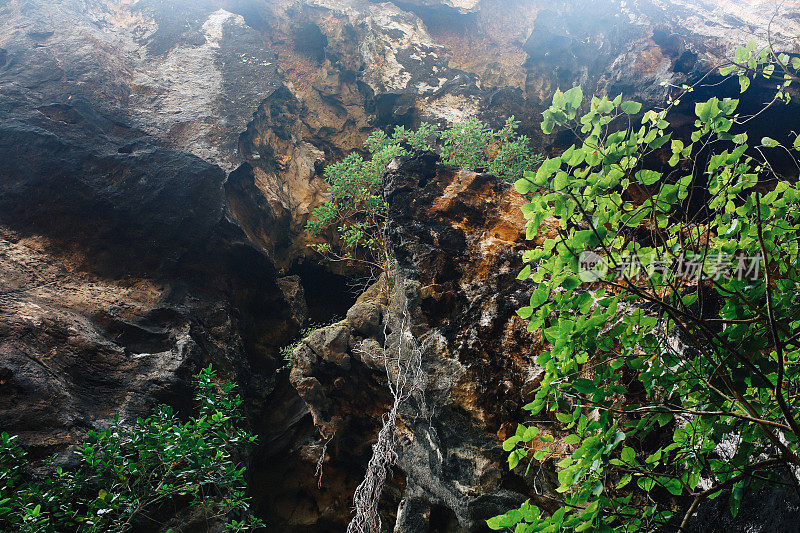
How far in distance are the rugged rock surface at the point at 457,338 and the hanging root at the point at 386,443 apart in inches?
4.2

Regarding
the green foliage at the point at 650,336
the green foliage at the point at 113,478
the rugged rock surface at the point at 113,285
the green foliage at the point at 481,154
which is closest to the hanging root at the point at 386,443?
the green foliage at the point at 113,478

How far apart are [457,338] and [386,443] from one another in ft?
5.59

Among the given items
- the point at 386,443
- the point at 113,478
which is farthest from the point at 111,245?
the point at 386,443

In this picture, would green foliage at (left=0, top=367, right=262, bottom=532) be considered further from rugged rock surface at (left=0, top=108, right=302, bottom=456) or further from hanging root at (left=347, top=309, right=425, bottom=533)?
hanging root at (left=347, top=309, right=425, bottom=533)

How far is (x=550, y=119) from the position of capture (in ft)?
6.41

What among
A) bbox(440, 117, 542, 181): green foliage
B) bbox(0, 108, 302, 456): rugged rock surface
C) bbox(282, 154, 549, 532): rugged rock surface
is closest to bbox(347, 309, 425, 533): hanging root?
bbox(282, 154, 549, 532): rugged rock surface

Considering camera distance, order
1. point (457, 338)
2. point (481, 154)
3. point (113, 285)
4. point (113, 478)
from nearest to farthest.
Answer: point (113, 478) → point (457, 338) → point (113, 285) → point (481, 154)

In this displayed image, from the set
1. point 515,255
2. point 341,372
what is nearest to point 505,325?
point 515,255

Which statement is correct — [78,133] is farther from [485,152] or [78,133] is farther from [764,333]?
[764,333]

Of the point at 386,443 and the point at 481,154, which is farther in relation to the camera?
the point at 481,154

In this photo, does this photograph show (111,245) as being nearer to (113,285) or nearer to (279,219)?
(113,285)

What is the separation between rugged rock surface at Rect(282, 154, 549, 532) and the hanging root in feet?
0.35

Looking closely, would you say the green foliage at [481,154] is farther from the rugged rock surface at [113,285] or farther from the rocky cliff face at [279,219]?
the rugged rock surface at [113,285]

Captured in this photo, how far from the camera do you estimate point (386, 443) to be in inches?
188
